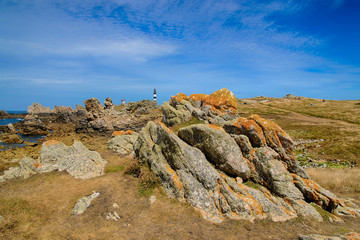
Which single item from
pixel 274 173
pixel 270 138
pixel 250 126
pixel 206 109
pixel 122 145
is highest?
pixel 206 109

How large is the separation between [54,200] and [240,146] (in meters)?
16.2

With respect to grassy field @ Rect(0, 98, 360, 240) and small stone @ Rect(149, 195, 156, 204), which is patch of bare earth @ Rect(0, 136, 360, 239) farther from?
small stone @ Rect(149, 195, 156, 204)

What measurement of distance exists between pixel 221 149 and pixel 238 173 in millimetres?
2526

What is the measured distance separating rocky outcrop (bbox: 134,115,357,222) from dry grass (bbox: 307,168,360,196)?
609 cm

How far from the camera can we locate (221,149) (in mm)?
15961

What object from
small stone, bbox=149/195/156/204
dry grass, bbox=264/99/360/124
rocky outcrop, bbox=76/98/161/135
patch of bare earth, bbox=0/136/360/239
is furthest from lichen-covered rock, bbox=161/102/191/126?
dry grass, bbox=264/99/360/124

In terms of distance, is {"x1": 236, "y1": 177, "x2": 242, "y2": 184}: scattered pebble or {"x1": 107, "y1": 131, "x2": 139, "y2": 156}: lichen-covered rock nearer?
{"x1": 236, "y1": 177, "x2": 242, "y2": 184}: scattered pebble

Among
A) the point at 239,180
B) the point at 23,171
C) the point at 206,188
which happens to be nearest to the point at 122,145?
the point at 23,171

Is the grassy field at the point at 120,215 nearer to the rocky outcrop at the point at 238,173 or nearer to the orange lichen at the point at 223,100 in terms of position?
the rocky outcrop at the point at 238,173

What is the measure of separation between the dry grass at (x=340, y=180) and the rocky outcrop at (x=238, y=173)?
6.09 m

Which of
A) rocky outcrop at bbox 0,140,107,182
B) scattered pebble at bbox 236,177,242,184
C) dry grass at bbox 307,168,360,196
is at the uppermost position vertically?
scattered pebble at bbox 236,177,242,184

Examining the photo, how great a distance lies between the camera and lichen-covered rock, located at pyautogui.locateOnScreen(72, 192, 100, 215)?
1261 centimetres

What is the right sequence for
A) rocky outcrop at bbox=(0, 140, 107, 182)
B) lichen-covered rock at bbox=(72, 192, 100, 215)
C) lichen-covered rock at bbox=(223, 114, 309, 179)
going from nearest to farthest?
lichen-covered rock at bbox=(72, 192, 100, 215)
lichen-covered rock at bbox=(223, 114, 309, 179)
rocky outcrop at bbox=(0, 140, 107, 182)

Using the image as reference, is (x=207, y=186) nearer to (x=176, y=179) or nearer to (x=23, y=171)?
(x=176, y=179)
